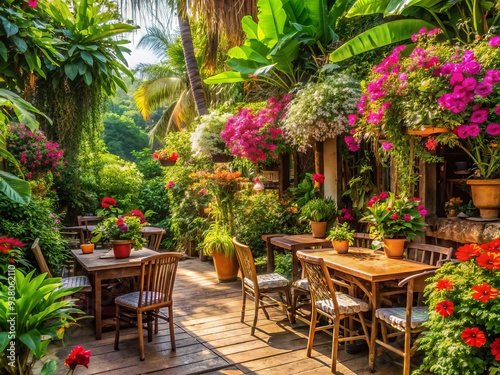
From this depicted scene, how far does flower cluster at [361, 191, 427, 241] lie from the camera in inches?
157

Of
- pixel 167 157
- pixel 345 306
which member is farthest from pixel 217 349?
pixel 167 157

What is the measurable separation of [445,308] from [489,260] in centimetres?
40

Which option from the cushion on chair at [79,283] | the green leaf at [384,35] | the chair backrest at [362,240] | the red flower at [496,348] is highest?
the green leaf at [384,35]

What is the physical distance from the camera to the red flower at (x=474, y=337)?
2405mm

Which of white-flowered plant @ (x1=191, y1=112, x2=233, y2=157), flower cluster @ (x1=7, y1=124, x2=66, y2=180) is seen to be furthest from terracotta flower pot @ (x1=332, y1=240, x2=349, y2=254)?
flower cluster @ (x1=7, y1=124, x2=66, y2=180)

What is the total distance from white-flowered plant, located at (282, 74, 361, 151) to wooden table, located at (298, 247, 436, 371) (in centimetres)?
162

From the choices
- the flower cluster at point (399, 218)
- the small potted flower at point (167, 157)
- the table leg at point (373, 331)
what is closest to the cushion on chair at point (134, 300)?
the table leg at point (373, 331)

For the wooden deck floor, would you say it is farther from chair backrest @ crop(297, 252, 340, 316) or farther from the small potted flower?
the small potted flower

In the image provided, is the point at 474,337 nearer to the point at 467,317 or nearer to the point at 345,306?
the point at 467,317

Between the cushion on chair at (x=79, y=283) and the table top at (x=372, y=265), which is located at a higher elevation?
the table top at (x=372, y=265)

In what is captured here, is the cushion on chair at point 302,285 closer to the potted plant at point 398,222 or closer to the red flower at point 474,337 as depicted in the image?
the potted plant at point 398,222

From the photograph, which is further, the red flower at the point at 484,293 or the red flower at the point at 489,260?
the red flower at the point at 489,260

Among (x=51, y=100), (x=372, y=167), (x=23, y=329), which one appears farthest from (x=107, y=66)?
(x=23, y=329)

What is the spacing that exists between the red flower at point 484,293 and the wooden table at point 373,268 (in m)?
0.94
